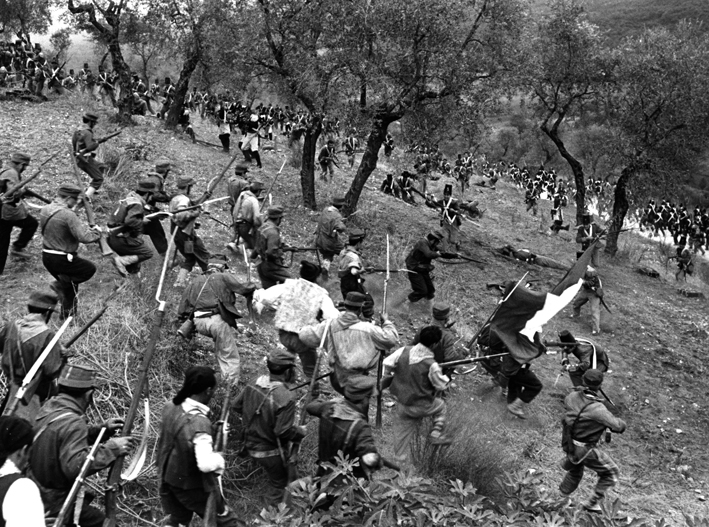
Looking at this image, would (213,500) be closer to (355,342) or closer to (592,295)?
(355,342)

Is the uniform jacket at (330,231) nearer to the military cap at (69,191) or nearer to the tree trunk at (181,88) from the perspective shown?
the military cap at (69,191)

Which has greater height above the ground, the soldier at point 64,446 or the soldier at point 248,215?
the soldier at point 248,215

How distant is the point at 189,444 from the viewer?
161 inches

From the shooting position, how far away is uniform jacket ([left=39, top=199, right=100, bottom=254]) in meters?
6.95

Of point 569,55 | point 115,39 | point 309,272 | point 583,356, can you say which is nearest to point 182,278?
point 309,272

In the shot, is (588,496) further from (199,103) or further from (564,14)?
(199,103)

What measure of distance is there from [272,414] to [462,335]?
628 cm

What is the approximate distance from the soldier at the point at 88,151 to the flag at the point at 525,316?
23.1ft

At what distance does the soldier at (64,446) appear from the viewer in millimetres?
3873

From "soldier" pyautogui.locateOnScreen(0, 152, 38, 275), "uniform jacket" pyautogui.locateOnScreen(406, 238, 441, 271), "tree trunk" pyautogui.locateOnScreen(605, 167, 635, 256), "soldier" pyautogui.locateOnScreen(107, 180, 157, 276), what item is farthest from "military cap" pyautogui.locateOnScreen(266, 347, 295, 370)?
"tree trunk" pyautogui.locateOnScreen(605, 167, 635, 256)

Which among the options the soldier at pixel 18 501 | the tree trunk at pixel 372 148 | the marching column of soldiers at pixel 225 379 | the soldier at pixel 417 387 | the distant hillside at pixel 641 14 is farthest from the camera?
the distant hillside at pixel 641 14

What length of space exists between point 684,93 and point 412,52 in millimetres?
8278

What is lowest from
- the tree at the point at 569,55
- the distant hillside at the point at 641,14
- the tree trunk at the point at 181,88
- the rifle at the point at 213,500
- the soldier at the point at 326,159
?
the rifle at the point at 213,500

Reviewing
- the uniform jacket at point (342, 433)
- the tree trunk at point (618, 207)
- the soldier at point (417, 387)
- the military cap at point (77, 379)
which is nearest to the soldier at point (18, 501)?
the military cap at point (77, 379)
